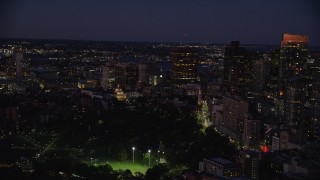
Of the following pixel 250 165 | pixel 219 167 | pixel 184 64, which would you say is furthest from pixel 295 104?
pixel 184 64

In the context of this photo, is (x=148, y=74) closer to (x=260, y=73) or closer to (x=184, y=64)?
(x=184, y=64)

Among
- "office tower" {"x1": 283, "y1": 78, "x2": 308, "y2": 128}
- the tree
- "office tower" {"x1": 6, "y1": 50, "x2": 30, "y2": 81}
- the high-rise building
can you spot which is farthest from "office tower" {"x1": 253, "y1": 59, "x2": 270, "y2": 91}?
"office tower" {"x1": 6, "y1": 50, "x2": 30, "y2": 81}

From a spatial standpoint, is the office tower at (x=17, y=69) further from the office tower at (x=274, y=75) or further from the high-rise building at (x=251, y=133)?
the high-rise building at (x=251, y=133)

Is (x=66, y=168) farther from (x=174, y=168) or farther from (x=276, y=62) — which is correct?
(x=276, y=62)

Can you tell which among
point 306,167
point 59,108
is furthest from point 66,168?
point 59,108

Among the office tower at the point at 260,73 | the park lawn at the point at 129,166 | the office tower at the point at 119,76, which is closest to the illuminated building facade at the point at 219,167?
the park lawn at the point at 129,166

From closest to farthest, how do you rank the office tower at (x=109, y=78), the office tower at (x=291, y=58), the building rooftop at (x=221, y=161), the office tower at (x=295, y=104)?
the building rooftop at (x=221, y=161) → the office tower at (x=295, y=104) → the office tower at (x=291, y=58) → the office tower at (x=109, y=78)

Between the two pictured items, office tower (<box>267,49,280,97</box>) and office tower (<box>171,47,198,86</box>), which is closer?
office tower (<box>267,49,280,97</box>)

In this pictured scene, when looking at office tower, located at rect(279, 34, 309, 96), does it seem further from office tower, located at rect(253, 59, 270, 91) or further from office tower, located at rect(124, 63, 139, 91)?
office tower, located at rect(124, 63, 139, 91)
